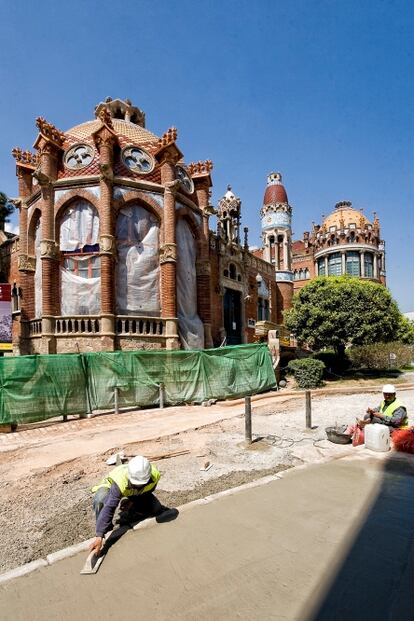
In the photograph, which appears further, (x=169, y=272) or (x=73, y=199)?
(x=169, y=272)

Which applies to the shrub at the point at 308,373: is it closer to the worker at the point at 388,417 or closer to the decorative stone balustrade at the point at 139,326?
the decorative stone balustrade at the point at 139,326

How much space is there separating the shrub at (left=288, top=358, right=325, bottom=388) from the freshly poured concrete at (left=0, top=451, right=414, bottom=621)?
13.1 m

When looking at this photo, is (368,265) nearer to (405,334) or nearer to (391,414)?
(405,334)

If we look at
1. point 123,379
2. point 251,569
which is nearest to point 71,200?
point 123,379

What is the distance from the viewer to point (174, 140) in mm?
18594

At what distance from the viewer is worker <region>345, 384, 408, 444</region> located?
7.33m

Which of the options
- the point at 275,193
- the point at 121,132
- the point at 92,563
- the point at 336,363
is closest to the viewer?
the point at 92,563

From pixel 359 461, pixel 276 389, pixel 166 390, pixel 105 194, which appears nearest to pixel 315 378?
pixel 276 389

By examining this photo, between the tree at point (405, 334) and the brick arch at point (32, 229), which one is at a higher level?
the brick arch at point (32, 229)

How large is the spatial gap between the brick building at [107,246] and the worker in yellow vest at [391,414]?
11014mm

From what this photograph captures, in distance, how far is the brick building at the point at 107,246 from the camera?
16703 millimetres

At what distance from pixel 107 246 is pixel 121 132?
7.70 metres

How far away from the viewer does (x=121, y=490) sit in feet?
13.8

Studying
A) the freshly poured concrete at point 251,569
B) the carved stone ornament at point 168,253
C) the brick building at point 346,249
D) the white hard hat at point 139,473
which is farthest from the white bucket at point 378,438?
the brick building at point 346,249
